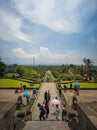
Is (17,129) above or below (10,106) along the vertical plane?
below

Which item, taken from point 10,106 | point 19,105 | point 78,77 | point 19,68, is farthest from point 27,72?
point 10,106

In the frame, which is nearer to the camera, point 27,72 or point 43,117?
point 43,117

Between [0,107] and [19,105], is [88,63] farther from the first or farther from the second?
[0,107]

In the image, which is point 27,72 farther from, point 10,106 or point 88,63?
point 10,106

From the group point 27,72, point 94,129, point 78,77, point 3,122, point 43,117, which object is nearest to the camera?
point 94,129

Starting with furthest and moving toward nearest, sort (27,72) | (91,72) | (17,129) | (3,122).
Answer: (27,72)
(91,72)
(17,129)
(3,122)

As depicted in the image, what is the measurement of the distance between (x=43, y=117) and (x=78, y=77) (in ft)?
142

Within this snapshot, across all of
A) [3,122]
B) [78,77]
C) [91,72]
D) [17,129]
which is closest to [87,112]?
[3,122]

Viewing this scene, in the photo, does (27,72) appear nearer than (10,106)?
No

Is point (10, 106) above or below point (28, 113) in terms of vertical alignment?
above

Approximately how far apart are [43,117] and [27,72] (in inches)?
2071

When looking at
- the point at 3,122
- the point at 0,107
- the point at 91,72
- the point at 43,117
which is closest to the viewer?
the point at 3,122

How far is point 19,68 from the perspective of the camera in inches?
2579

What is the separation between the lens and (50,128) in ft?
32.5
